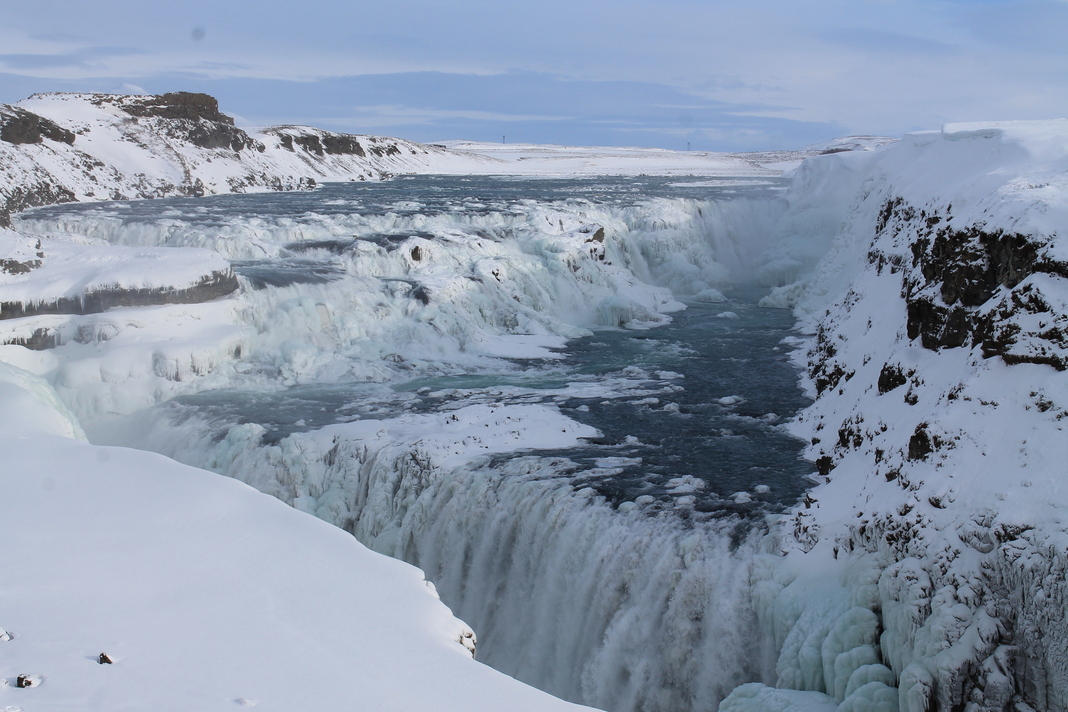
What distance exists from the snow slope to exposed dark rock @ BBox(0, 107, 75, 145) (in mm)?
35797

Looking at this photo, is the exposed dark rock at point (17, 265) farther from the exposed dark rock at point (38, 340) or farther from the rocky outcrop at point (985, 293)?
the rocky outcrop at point (985, 293)

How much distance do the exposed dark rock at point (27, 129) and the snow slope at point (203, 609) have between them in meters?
35.8

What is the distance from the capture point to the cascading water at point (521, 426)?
817 cm

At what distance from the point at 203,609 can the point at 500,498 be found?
17.1ft

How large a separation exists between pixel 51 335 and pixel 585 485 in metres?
9.76

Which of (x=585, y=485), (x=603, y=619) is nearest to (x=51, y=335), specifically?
(x=585, y=485)

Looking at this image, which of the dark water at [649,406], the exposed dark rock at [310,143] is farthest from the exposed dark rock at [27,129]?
A: the dark water at [649,406]

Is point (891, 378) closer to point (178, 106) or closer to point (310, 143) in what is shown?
point (178, 106)

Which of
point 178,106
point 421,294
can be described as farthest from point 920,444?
point 178,106

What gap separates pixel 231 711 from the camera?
378cm

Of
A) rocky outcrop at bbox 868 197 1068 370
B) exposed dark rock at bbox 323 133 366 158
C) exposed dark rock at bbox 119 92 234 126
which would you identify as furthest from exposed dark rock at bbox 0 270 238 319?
→ exposed dark rock at bbox 323 133 366 158

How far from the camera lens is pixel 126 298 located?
47.9ft

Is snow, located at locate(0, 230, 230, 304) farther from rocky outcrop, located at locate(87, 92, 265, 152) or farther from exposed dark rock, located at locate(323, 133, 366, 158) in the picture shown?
exposed dark rock, located at locate(323, 133, 366, 158)

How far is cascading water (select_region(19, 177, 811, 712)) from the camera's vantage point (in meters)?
8.17
